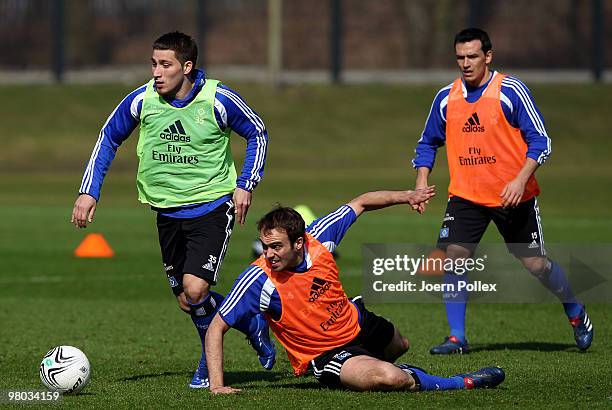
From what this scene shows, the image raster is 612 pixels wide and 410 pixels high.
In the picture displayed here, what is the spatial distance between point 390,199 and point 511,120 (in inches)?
85.9

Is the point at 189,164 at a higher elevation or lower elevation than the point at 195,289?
higher

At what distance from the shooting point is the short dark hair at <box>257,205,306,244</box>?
7609 millimetres

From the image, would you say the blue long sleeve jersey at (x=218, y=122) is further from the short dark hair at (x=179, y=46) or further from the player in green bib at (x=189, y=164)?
the short dark hair at (x=179, y=46)

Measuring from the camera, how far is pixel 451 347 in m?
9.95

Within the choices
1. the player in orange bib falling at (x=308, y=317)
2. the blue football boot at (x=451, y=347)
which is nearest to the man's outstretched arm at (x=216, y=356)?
the player in orange bib falling at (x=308, y=317)

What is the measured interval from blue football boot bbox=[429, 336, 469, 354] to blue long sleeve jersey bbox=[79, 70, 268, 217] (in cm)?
221

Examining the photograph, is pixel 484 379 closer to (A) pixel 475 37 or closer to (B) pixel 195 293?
(B) pixel 195 293

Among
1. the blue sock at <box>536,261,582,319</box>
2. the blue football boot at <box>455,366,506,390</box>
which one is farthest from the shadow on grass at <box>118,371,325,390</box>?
the blue sock at <box>536,261,582,319</box>

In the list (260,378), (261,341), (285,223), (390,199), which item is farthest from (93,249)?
(285,223)

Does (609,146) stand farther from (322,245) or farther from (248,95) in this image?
(322,245)

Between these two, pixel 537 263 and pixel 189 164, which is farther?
pixel 537 263

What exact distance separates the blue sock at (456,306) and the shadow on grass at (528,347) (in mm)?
192

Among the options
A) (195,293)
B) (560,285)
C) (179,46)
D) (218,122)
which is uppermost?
(179,46)

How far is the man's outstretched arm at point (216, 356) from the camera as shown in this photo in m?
7.71
